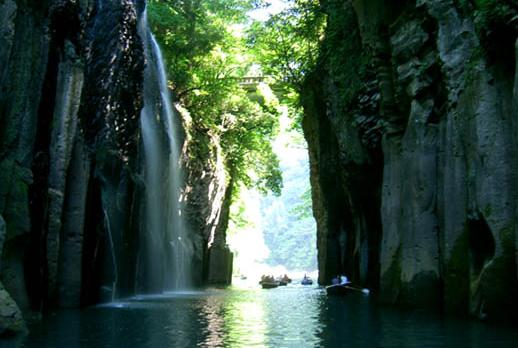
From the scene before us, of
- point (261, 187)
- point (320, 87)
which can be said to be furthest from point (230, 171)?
point (320, 87)

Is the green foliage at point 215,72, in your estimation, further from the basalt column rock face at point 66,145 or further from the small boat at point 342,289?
the small boat at point 342,289

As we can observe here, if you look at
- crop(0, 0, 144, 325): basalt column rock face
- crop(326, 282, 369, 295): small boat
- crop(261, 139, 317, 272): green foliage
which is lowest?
crop(326, 282, 369, 295): small boat

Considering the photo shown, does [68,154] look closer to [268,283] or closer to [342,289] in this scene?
[342,289]

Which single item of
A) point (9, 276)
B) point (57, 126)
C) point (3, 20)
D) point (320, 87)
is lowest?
point (9, 276)

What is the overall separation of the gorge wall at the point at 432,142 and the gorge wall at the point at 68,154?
8.74 meters

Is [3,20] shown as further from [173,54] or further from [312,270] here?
[312,270]

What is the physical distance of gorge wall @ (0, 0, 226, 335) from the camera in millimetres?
12692

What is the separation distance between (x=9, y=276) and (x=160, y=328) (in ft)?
13.0

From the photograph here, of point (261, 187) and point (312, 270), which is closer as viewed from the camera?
point (261, 187)

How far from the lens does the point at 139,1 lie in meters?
24.0

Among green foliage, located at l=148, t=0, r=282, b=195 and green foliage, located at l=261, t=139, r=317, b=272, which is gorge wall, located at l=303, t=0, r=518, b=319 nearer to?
green foliage, located at l=148, t=0, r=282, b=195

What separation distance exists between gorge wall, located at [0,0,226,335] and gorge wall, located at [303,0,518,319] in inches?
344

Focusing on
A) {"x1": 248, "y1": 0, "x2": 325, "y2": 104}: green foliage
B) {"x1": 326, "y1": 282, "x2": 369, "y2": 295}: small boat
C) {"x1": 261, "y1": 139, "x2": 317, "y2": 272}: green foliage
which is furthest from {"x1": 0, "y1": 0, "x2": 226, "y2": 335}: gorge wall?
{"x1": 261, "y1": 139, "x2": 317, "y2": 272}: green foliage

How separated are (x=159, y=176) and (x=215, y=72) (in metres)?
9.10
